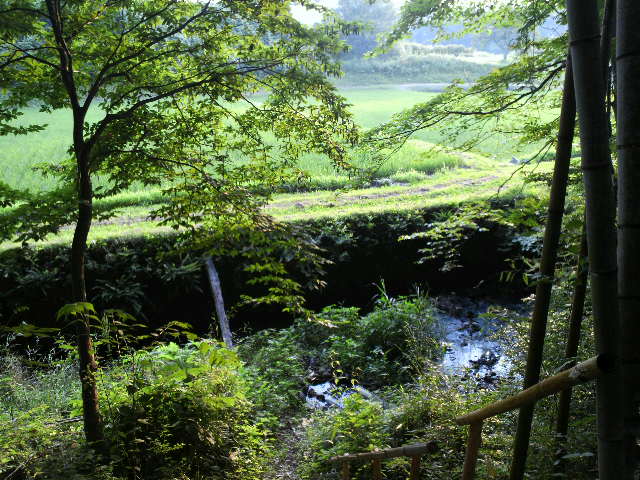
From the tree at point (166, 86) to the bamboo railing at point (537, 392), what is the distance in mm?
2084

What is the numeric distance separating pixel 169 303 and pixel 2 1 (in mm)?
5495

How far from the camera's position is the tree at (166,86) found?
11.1 ft

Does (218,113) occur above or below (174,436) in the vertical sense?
above

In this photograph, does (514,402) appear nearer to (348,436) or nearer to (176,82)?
(348,436)

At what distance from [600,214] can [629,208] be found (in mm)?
68

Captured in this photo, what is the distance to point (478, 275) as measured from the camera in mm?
9742

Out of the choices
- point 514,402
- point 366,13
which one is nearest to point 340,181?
point 514,402

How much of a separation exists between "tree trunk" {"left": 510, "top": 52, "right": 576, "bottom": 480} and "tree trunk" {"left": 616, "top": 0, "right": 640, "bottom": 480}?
0.63 metres

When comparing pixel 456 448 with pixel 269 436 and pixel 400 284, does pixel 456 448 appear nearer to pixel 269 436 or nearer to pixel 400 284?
pixel 269 436

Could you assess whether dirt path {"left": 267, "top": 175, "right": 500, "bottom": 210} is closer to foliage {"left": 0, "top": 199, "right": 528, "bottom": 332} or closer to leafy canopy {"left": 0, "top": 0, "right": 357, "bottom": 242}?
foliage {"left": 0, "top": 199, "right": 528, "bottom": 332}

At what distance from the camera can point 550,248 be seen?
6.78 ft

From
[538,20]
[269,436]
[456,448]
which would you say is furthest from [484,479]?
[538,20]

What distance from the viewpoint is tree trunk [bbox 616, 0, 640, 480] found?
1243 mm

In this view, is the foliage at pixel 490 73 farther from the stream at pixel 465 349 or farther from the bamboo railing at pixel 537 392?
the bamboo railing at pixel 537 392
